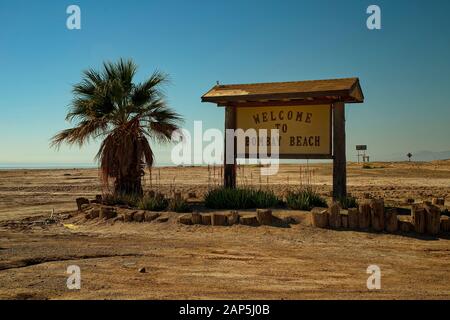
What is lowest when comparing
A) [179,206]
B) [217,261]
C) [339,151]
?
[217,261]

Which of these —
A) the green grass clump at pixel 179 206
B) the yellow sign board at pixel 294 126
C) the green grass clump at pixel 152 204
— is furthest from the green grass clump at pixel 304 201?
the green grass clump at pixel 152 204

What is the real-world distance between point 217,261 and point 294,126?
6465 mm

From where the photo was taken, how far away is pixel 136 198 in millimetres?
12492

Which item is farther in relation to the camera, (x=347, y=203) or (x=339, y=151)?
(x=339, y=151)

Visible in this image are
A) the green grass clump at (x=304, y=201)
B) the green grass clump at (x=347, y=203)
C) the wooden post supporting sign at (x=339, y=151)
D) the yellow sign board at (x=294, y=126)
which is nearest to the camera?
the green grass clump at (x=304, y=201)

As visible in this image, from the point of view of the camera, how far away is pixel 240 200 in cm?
1147

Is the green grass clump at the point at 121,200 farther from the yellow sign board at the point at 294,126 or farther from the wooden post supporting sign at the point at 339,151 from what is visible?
the wooden post supporting sign at the point at 339,151

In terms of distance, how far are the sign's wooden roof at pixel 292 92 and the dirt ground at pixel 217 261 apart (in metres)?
3.48

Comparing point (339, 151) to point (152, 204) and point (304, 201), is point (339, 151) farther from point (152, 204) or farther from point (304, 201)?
point (152, 204)

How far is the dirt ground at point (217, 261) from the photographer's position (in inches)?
222

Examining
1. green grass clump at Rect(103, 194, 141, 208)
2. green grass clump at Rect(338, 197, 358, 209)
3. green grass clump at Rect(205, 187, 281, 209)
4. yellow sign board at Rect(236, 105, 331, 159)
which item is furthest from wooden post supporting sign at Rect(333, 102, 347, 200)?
green grass clump at Rect(103, 194, 141, 208)

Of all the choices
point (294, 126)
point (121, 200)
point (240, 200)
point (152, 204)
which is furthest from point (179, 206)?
point (294, 126)
